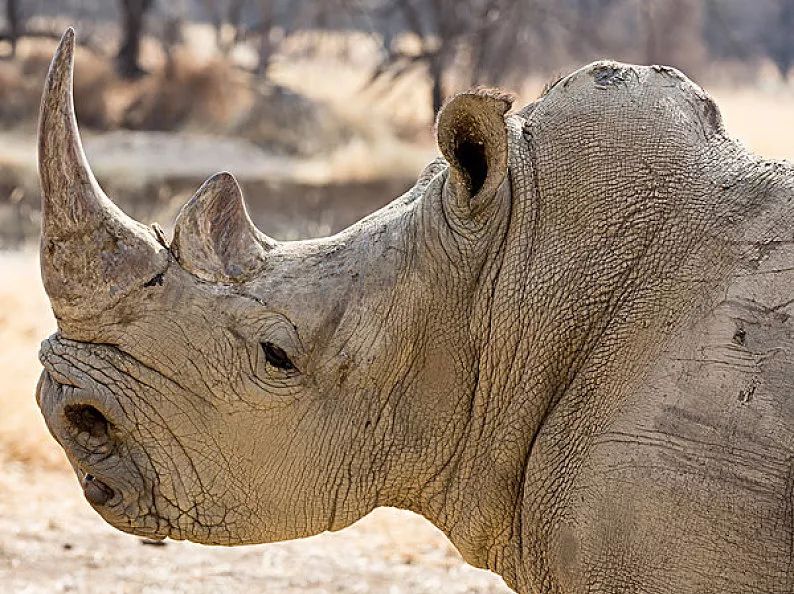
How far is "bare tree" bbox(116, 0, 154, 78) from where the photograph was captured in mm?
25234

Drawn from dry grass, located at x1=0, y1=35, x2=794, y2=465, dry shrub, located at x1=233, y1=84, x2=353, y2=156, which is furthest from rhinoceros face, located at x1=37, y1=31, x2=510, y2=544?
dry shrub, located at x1=233, y1=84, x2=353, y2=156

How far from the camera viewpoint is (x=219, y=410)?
3.06 m

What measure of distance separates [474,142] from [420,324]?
0.41m

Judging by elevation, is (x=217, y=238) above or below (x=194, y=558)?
below

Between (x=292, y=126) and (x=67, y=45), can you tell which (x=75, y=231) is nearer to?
(x=67, y=45)

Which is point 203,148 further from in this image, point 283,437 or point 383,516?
point 283,437

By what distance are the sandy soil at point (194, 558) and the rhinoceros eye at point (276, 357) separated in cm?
241

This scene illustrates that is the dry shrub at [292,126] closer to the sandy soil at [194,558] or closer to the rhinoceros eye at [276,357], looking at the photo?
the sandy soil at [194,558]

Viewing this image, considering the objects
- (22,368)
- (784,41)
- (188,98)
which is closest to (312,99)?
(188,98)

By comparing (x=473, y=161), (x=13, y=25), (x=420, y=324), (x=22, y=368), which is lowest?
(x=420, y=324)

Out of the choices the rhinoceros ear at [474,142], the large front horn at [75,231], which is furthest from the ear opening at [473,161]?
the large front horn at [75,231]

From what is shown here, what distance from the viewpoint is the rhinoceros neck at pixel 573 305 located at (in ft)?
9.12

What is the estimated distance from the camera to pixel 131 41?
25.6 m

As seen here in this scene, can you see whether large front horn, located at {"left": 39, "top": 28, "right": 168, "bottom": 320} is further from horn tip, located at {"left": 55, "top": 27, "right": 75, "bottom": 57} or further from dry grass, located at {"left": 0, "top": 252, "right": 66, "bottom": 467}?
dry grass, located at {"left": 0, "top": 252, "right": 66, "bottom": 467}
